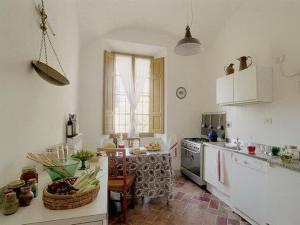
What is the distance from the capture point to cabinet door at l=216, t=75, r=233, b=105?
3084 millimetres

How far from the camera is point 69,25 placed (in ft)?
8.64

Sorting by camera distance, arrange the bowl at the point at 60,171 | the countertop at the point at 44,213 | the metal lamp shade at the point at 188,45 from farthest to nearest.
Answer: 1. the metal lamp shade at the point at 188,45
2. the bowl at the point at 60,171
3. the countertop at the point at 44,213

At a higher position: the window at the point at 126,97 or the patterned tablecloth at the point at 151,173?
the window at the point at 126,97

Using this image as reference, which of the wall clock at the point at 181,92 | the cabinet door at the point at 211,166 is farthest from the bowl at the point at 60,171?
the wall clock at the point at 181,92

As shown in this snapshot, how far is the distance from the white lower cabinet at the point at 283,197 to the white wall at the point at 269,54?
69 cm

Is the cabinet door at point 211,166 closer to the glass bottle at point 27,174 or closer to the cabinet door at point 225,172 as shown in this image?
the cabinet door at point 225,172

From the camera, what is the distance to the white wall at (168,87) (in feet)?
12.3

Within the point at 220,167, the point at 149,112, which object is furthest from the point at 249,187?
the point at 149,112

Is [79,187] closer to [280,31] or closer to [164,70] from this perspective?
[280,31]

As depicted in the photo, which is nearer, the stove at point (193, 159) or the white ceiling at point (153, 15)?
the white ceiling at point (153, 15)

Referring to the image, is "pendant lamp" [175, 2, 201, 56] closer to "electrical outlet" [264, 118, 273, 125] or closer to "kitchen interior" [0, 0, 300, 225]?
"kitchen interior" [0, 0, 300, 225]

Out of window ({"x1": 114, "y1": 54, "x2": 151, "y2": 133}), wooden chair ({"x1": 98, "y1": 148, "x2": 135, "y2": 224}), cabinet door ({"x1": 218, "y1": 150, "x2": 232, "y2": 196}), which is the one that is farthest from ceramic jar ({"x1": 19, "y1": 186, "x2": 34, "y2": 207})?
window ({"x1": 114, "y1": 54, "x2": 151, "y2": 133})

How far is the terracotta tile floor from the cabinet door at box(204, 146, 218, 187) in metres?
0.28

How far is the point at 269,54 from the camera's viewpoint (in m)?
2.75
